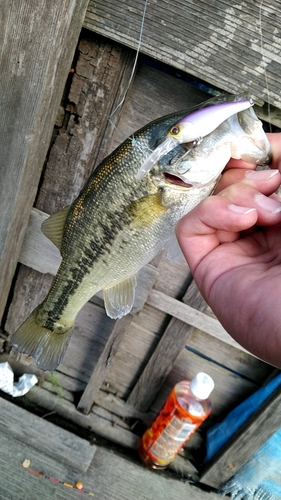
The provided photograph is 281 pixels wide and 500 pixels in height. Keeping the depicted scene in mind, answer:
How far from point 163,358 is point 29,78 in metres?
1.62

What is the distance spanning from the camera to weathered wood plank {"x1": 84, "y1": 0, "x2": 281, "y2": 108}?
1405mm

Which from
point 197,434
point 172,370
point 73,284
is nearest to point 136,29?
point 73,284

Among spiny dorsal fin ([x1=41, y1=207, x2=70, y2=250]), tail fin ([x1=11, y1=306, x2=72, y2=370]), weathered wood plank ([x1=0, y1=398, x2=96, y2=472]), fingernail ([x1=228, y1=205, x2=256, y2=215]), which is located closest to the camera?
fingernail ([x1=228, y1=205, x2=256, y2=215])

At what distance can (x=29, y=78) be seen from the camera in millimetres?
1484

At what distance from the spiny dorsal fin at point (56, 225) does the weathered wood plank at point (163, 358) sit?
846 mm

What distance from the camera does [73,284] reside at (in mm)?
1408

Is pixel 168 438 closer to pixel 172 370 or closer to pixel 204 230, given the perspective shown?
pixel 172 370

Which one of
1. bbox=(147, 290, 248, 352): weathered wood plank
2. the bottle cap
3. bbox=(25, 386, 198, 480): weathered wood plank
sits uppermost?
bbox=(147, 290, 248, 352): weathered wood plank

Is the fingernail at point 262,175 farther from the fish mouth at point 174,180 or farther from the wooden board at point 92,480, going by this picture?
the wooden board at point 92,480

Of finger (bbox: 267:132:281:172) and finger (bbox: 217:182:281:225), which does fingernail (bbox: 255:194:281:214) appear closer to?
finger (bbox: 217:182:281:225)

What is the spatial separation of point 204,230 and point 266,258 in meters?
0.20

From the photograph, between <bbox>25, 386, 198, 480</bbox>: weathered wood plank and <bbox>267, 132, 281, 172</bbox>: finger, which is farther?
<bbox>25, 386, 198, 480</bbox>: weathered wood plank

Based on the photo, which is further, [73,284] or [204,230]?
[73,284]

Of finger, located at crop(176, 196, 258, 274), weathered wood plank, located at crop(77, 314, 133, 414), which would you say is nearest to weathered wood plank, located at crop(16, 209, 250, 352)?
weathered wood plank, located at crop(77, 314, 133, 414)
